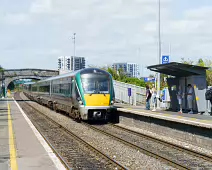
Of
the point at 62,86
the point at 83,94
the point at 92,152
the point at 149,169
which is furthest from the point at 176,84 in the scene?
the point at 149,169

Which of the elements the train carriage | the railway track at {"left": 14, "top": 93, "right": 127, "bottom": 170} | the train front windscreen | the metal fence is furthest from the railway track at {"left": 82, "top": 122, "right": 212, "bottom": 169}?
the metal fence

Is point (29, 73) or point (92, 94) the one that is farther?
point (29, 73)

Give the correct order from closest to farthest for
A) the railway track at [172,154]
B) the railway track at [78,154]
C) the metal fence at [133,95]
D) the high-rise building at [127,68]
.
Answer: the railway track at [78,154] → the railway track at [172,154] → the metal fence at [133,95] → the high-rise building at [127,68]

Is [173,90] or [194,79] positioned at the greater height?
[194,79]

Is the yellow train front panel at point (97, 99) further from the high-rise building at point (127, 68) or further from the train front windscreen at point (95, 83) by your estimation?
the high-rise building at point (127, 68)

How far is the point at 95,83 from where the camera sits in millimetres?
18047

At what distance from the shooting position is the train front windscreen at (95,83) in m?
17.9

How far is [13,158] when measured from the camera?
9094mm

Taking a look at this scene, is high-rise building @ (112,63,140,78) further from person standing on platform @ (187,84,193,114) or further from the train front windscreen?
person standing on platform @ (187,84,193,114)

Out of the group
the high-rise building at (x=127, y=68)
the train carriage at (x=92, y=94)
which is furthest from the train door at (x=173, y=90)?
the high-rise building at (x=127, y=68)

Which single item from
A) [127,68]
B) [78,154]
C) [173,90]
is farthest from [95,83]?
[127,68]

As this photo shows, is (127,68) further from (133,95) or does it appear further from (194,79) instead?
(194,79)

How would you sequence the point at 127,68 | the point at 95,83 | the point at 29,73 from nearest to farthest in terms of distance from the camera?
the point at 95,83 → the point at 29,73 → the point at 127,68

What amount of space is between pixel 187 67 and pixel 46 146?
8.12m
